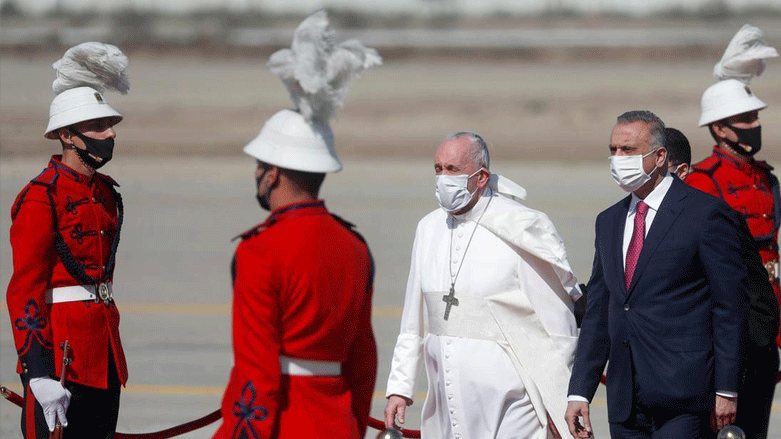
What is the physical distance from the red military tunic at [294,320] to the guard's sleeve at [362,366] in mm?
24

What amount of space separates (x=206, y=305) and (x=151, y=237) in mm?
4868

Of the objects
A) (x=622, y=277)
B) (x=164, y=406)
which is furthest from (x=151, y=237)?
(x=622, y=277)

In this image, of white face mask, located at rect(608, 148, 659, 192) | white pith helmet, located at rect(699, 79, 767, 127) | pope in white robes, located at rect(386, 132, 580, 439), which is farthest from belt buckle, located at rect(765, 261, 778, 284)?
white face mask, located at rect(608, 148, 659, 192)

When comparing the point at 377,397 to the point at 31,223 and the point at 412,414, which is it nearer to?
the point at 412,414

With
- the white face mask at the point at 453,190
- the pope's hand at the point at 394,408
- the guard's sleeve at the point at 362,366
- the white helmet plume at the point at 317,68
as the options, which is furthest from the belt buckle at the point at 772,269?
the white helmet plume at the point at 317,68

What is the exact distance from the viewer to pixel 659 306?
210 inches

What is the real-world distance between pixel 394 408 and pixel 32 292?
1.51m

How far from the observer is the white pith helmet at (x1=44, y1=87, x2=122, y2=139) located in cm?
592

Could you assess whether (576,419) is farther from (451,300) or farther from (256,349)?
(256,349)

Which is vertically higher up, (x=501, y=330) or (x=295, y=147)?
(x=295, y=147)

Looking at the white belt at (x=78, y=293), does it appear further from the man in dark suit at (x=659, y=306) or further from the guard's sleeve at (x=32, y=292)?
the man in dark suit at (x=659, y=306)

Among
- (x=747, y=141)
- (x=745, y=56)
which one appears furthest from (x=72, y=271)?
(x=745, y=56)

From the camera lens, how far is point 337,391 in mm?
4734

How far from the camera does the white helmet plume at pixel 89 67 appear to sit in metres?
6.08
